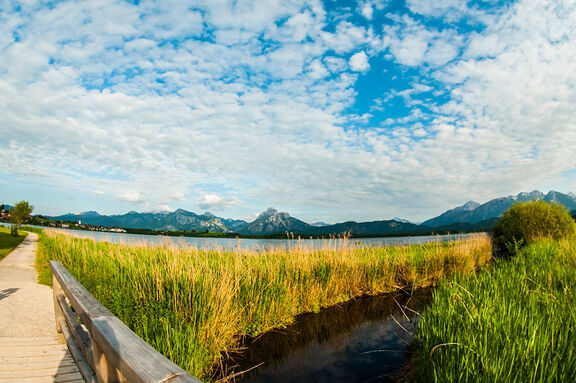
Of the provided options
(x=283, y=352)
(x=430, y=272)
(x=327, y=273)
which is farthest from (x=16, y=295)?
(x=430, y=272)

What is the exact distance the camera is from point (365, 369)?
20.0ft

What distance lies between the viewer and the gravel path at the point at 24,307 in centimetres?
610

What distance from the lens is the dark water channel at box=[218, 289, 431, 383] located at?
5851mm

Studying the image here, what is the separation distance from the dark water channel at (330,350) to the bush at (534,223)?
1641 centimetres

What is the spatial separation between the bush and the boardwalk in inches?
932

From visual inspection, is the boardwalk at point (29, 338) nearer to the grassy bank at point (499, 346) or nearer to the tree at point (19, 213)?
the grassy bank at point (499, 346)

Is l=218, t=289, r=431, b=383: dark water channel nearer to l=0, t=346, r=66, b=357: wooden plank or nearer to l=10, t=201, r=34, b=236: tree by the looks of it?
l=0, t=346, r=66, b=357: wooden plank

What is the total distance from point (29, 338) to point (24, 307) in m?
3.63

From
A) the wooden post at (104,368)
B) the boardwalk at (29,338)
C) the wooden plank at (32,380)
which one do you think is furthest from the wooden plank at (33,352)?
the wooden post at (104,368)

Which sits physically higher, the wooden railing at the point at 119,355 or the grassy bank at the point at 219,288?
the wooden railing at the point at 119,355

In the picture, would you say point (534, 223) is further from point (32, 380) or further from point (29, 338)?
point (29, 338)

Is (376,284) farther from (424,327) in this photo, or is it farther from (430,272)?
(424,327)

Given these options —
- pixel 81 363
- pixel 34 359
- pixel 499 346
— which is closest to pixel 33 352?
pixel 34 359

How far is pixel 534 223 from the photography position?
20422 mm
